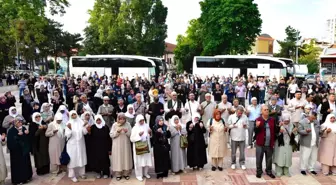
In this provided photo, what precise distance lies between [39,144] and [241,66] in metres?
24.3

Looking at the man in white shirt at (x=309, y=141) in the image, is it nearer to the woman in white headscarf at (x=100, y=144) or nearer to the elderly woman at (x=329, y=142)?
the elderly woman at (x=329, y=142)

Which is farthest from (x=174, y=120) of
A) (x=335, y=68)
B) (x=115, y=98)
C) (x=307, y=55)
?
(x=307, y=55)

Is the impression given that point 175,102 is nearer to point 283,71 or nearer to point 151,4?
point 283,71

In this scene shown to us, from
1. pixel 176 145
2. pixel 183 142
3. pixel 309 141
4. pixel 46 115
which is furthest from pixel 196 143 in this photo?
→ pixel 46 115

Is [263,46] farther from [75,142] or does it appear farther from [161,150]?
[75,142]

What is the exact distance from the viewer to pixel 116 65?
3103cm

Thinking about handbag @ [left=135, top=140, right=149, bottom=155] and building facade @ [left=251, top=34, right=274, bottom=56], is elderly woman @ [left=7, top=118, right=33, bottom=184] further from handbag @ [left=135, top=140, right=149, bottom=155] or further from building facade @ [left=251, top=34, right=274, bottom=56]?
building facade @ [left=251, top=34, right=274, bottom=56]

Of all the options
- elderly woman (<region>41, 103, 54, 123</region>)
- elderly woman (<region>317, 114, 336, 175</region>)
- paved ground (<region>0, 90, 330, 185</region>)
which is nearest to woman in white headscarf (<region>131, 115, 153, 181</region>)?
paved ground (<region>0, 90, 330, 185</region>)

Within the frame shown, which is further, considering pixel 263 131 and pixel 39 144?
pixel 39 144

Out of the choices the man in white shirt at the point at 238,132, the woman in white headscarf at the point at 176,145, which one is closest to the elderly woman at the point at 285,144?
the man in white shirt at the point at 238,132

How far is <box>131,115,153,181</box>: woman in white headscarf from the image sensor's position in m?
6.70

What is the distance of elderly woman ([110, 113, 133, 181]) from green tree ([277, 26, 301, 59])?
56705 millimetres

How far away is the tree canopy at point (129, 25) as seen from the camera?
43.7 m

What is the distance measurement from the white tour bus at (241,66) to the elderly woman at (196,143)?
71.0 ft
